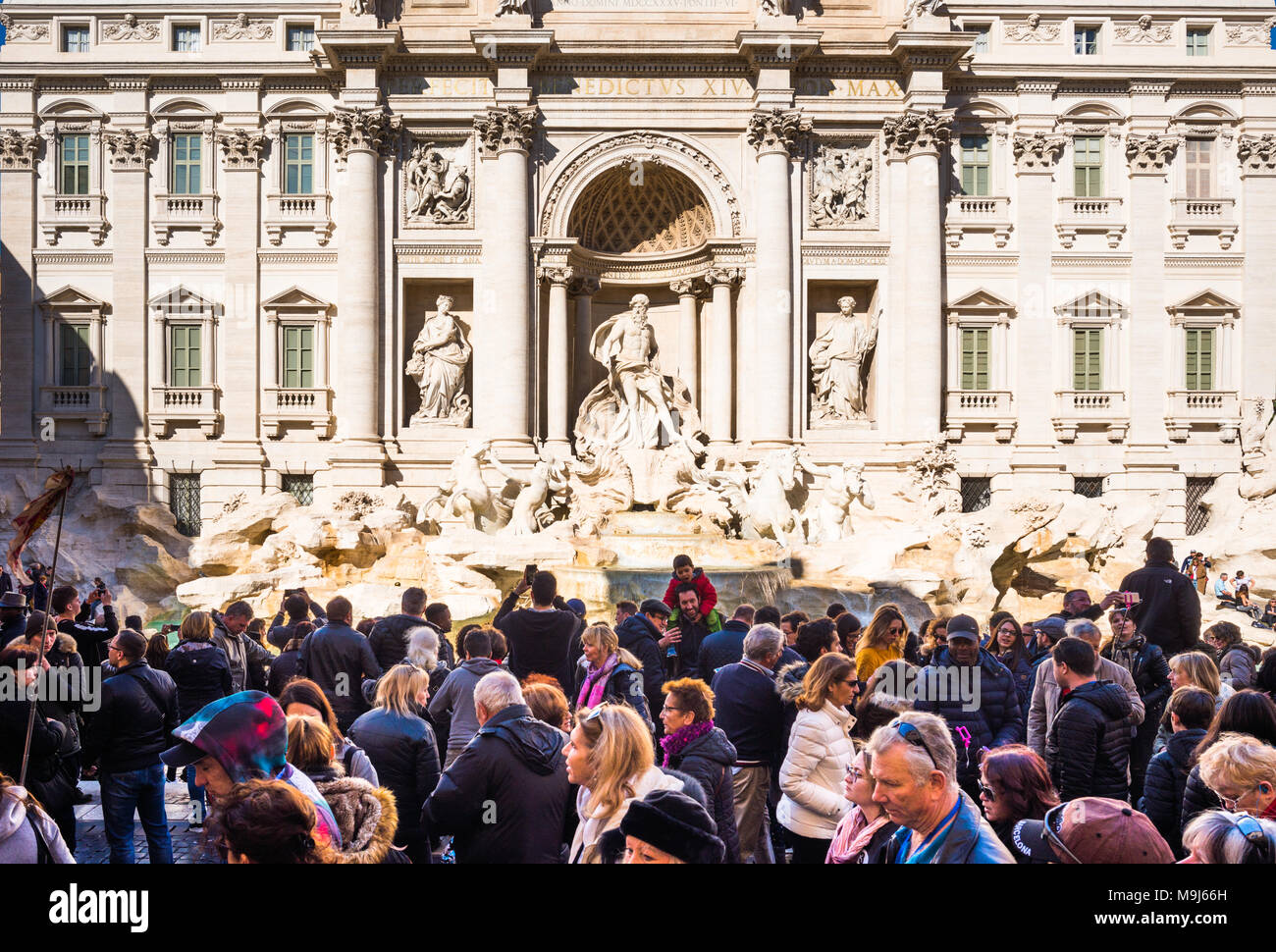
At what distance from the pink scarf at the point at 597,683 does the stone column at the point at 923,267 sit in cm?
1887

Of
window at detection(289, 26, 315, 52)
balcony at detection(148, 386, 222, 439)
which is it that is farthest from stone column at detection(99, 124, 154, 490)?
window at detection(289, 26, 315, 52)

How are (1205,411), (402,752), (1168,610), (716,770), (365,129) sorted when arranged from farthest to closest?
(1205,411) < (365,129) < (1168,610) < (402,752) < (716,770)

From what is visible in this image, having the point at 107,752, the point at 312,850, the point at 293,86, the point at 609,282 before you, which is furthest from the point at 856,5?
the point at 312,850

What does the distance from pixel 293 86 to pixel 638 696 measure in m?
23.5

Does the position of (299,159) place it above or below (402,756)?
above

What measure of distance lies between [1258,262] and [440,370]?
20985 mm

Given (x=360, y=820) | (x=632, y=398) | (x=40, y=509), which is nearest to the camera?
(x=360, y=820)

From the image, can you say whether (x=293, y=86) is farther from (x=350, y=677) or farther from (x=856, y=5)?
(x=350, y=677)

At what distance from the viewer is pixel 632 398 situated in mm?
24312

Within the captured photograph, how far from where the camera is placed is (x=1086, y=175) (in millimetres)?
26203

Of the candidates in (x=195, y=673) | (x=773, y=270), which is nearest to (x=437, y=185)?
(x=773, y=270)

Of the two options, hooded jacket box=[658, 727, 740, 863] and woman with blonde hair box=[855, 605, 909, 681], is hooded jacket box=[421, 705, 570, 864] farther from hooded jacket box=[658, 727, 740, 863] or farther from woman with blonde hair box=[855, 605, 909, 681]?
woman with blonde hair box=[855, 605, 909, 681]

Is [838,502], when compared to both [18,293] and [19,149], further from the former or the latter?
[19,149]

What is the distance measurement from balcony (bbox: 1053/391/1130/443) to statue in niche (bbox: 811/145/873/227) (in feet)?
22.9
